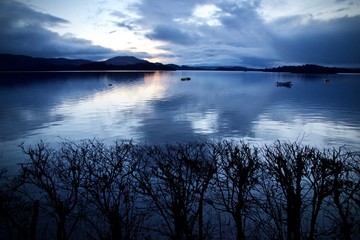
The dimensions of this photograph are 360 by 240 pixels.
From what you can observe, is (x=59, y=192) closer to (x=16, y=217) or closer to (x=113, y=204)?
(x=16, y=217)

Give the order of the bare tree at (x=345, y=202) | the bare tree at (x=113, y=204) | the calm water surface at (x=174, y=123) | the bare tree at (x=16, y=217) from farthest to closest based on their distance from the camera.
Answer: the calm water surface at (x=174, y=123), the bare tree at (x=16, y=217), the bare tree at (x=113, y=204), the bare tree at (x=345, y=202)

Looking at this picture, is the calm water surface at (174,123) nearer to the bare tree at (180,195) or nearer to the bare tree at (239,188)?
the bare tree at (180,195)

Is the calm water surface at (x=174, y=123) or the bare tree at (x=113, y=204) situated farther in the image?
the calm water surface at (x=174, y=123)

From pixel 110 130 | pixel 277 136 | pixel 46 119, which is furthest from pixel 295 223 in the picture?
pixel 46 119

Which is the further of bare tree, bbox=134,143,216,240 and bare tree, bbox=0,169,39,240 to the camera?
bare tree, bbox=0,169,39,240

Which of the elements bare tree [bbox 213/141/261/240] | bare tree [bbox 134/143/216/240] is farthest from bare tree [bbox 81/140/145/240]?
bare tree [bbox 213/141/261/240]

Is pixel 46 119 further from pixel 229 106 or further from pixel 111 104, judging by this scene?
pixel 229 106

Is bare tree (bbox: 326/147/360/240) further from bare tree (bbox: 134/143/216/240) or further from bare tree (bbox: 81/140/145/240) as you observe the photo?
bare tree (bbox: 81/140/145/240)

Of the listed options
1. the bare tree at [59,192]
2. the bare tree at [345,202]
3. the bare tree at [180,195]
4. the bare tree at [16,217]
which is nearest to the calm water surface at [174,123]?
the bare tree at [59,192]

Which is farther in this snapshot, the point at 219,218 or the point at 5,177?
the point at 5,177

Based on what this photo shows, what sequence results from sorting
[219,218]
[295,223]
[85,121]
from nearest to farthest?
[295,223], [219,218], [85,121]

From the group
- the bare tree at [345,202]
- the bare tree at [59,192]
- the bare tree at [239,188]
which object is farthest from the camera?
the bare tree at [239,188]

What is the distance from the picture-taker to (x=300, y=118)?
66.9 meters

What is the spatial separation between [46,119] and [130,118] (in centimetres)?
2214
